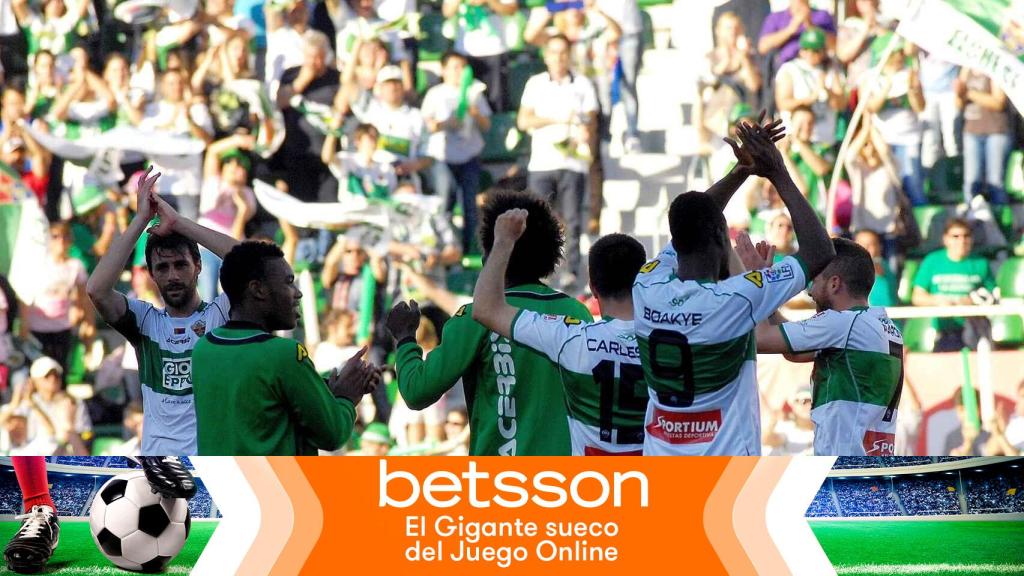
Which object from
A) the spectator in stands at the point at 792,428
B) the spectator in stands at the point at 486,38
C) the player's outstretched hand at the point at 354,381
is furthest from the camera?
the spectator in stands at the point at 486,38

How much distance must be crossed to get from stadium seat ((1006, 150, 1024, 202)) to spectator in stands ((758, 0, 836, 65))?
155cm

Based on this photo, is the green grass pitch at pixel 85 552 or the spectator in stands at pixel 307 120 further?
the spectator in stands at pixel 307 120

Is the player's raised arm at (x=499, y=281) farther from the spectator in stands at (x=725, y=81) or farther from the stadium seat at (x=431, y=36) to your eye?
the stadium seat at (x=431, y=36)

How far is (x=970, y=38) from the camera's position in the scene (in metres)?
9.79

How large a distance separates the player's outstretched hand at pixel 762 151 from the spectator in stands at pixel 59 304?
711cm

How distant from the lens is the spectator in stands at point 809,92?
9.80 meters

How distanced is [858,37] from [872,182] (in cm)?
110

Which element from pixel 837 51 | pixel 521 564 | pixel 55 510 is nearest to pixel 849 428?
pixel 521 564

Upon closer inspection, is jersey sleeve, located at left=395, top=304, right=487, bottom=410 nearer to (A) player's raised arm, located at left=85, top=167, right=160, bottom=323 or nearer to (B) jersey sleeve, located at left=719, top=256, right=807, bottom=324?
(B) jersey sleeve, located at left=719, top=256, right=807, bottom=324

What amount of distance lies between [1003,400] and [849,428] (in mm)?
4495

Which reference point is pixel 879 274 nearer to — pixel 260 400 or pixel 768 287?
pixel 768 287

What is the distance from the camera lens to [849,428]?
17.0 feet

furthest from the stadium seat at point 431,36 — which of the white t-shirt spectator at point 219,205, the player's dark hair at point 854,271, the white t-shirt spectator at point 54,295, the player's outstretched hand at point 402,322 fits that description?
the player's outstretched hand at point 402,322

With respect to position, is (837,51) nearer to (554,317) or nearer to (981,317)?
(981,317)
